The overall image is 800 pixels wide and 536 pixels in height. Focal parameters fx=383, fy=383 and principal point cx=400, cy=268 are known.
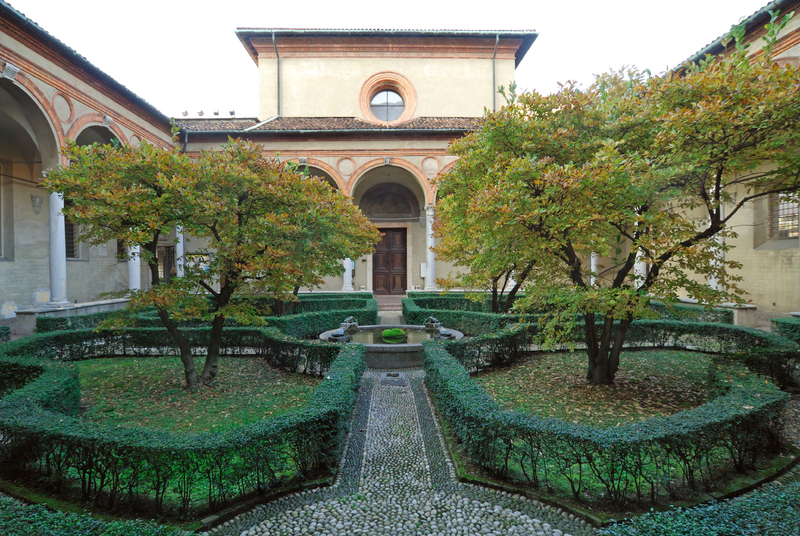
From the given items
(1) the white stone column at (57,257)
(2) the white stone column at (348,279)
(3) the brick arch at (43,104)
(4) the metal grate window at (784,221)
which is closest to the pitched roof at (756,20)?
(4) the metal grate window at (784,221)

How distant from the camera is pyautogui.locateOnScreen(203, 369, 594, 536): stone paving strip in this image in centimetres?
298

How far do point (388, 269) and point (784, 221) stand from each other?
52.1 feet

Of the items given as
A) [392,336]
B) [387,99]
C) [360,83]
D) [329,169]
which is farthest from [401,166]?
[392,336]

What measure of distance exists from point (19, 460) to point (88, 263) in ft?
50.6

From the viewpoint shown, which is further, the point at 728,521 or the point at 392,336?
the point at 392,336

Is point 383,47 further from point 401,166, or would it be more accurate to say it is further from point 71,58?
point 71,58

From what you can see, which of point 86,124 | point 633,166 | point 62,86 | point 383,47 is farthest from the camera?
point 383,47

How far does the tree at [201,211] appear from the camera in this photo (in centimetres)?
520

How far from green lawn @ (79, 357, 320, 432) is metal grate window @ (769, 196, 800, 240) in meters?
15.6

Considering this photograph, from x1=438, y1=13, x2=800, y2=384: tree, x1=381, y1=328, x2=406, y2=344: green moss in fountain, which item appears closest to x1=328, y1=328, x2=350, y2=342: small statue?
x1=381, y1=328, x2=406, y2=344: green moss in fountain

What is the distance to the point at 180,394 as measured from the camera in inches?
242

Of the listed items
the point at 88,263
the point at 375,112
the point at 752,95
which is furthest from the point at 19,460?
the point at 375,112

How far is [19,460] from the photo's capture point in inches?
141

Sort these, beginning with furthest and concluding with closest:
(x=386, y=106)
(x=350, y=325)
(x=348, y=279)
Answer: (x=386, y=106) < (x=348, y=279) < (x=350, y=325)
